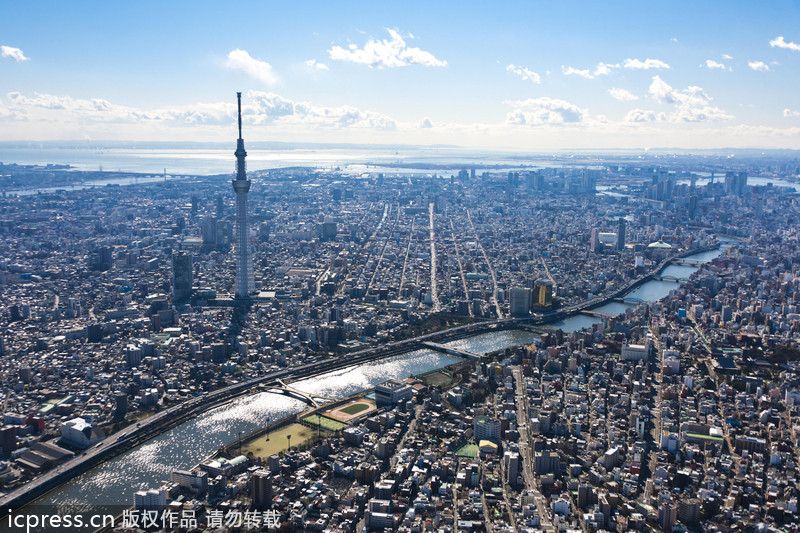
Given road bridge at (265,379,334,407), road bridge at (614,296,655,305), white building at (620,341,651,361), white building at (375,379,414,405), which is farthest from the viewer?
road bridge at (614,296,655,305)

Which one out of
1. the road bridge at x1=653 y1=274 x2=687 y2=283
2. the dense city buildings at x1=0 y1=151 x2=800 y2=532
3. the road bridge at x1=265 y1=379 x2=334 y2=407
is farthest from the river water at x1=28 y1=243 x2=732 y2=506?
the road bridge at x1=653 y1=274 x2=687 y2=283

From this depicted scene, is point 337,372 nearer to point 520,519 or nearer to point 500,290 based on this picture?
point 520,519

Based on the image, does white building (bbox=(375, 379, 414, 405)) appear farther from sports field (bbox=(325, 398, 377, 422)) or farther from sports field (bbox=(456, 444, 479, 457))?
sports field (bbox=(456, 444, 479, 457))

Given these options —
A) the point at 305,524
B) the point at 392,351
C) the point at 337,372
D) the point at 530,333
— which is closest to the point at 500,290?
the point at 530,333

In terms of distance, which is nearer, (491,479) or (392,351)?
(491,479)

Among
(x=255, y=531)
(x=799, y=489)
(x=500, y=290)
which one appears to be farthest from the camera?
(x=500, y=290)

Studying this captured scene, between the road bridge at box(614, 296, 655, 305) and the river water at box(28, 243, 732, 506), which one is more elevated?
the road bridge at box(614, 296, 655, 305)

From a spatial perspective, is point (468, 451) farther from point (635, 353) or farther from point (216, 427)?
point (635, 353)

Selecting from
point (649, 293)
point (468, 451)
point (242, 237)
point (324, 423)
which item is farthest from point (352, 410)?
point (649, 293)

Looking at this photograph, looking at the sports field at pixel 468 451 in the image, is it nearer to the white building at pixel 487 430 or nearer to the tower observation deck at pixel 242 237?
the white building at pixel 487 430
